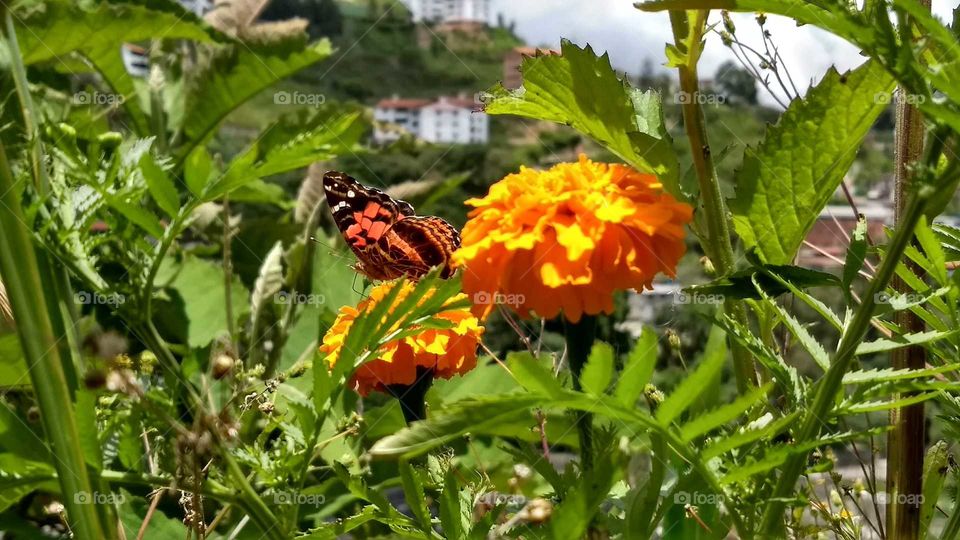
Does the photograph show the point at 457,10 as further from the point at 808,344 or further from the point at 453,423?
the point at 453,423

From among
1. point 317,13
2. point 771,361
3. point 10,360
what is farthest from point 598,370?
point 317,13

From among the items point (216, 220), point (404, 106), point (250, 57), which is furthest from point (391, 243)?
point (404, 106)

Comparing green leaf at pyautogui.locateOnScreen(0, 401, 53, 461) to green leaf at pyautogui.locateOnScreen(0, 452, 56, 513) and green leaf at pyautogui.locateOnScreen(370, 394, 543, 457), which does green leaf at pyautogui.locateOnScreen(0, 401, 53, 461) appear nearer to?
green leaf at pyautogui.locateOnScreen(0, 452, 56, 513)

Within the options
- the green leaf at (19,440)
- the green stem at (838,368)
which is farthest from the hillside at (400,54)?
the green stem at (838,368)

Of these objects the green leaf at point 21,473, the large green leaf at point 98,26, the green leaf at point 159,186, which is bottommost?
the green leaf at point 21,473

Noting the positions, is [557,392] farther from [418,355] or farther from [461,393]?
[461,393]

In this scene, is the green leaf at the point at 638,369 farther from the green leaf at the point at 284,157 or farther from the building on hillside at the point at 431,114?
the building on hillside at the point at 431,114
